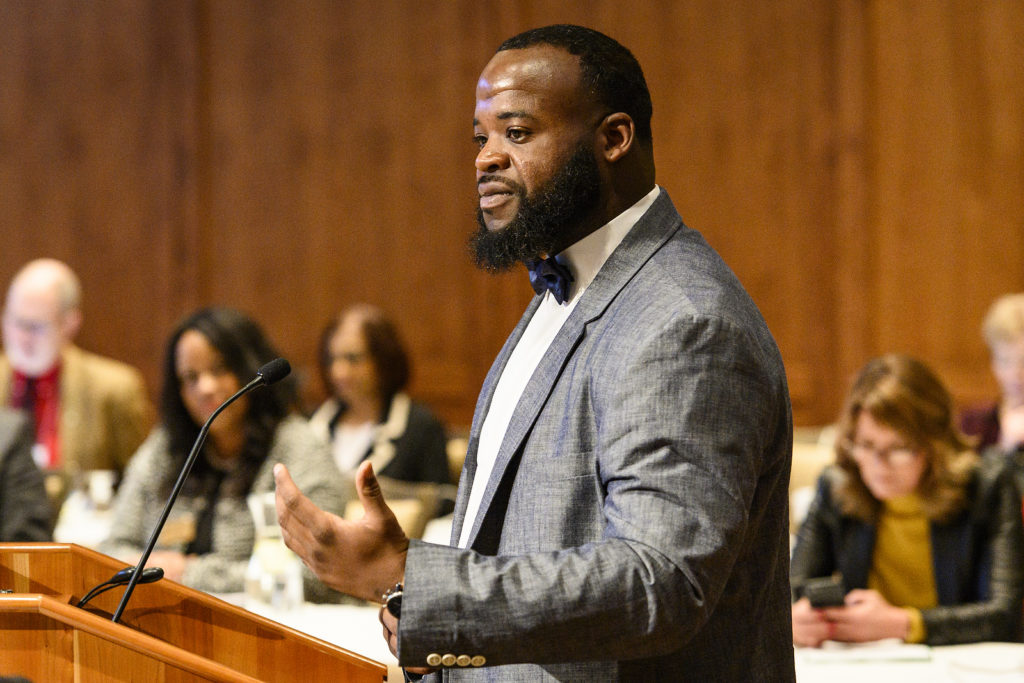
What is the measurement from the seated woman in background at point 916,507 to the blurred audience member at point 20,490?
2.19 metres

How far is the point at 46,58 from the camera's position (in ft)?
22.7

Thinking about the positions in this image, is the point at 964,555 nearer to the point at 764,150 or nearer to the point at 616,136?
the point at 616,136

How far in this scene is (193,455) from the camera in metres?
1.39

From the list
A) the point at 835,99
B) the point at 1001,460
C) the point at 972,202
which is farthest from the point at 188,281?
the point at 1001,460

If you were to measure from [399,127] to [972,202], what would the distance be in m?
3.28

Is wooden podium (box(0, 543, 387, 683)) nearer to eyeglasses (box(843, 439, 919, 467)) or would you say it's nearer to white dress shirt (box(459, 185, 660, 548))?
white dress shirt (box(459, 185, 660, 548))

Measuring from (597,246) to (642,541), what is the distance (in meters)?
0.49

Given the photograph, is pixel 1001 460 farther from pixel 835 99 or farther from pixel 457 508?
pixel 835 99

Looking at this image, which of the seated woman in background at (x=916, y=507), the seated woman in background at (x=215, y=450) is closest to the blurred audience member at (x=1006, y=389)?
the seated woman in background at (x=916, y=507)

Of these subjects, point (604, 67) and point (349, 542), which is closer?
point (349, 542)

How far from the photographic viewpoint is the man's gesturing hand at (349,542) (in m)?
1.17

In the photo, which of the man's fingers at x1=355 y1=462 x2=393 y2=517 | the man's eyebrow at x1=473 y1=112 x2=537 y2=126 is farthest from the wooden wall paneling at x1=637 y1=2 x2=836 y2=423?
the man's fingers at x1=355 y1=462 x2=393 y2=517

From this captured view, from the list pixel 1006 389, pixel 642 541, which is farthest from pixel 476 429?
pixel 1006 389

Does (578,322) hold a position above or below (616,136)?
below
